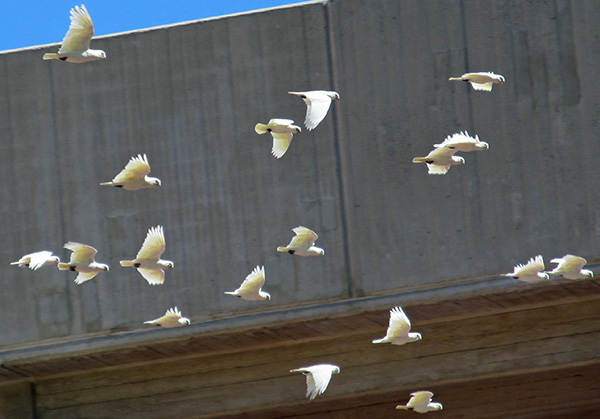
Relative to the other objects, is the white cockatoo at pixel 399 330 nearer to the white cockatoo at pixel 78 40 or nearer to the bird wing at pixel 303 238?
the bird wing at pixel 303 238

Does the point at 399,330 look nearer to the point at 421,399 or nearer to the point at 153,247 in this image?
the point at 421,399

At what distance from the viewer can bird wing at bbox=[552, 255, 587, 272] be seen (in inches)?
Result: 355

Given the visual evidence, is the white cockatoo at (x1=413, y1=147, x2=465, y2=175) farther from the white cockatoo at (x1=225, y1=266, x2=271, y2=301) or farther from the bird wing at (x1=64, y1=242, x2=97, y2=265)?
the bird wing at (x1=64, y1=242, x2=97, y2=265)

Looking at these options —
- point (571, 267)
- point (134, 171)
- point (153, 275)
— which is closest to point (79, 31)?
point (134, 171)

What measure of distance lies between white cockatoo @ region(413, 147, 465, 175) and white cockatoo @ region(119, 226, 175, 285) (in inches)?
98.9

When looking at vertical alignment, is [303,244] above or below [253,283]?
above

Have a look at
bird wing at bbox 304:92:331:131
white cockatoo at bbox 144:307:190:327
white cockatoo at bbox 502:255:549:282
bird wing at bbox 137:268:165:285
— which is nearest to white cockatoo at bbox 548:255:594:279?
white cockatoo at bbox 502:255:549:282

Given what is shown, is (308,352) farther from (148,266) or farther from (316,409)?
(148,266)

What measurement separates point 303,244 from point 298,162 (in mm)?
1029

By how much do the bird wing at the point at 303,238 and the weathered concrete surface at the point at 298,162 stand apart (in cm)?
45

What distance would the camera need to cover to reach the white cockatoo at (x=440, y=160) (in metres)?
9.35

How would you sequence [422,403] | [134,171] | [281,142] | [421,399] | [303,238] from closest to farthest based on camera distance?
[134,171] < [303,238] < [281,142] < [422,403] < [421,399]

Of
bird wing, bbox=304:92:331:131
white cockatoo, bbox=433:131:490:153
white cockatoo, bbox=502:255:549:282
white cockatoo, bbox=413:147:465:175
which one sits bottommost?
white cockatoo, bbox=502:255:549:282

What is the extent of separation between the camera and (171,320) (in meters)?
9.79
